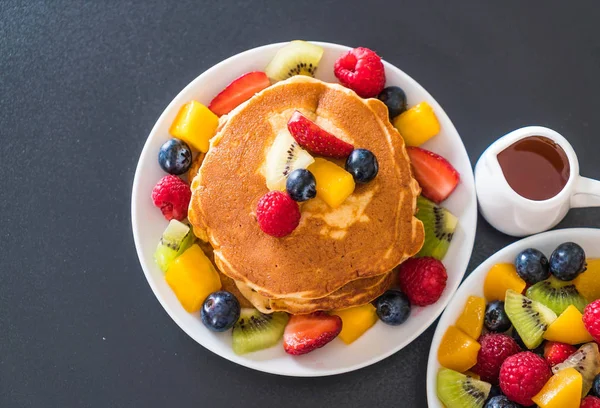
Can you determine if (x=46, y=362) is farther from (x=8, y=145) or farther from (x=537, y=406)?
(x=537, y=406)

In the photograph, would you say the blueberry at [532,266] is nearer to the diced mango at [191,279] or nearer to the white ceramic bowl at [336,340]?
the white ceramic bowl at [336,340]

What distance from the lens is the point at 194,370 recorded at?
216 cm

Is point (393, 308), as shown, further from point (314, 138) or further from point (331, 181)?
point (314, 138)

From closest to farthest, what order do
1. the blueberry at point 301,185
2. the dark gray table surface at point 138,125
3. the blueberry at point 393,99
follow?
the blueberry at point 301,185 < the blueberry at point 393,99 < the dark gray table surface at point 138,125

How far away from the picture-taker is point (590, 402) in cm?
185

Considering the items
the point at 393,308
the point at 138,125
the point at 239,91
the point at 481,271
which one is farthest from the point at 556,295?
the point at 138,125

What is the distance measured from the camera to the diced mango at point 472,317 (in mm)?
1985

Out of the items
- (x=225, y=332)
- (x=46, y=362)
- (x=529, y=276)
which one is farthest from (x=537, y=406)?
(x=46, y=362)

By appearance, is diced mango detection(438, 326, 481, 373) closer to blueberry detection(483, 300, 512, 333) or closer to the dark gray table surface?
blueberry detection(483, 300, 512, 333)

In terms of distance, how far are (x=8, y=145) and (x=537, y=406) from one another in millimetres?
1719

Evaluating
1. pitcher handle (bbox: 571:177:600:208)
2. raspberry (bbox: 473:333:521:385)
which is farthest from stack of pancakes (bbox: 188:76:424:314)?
pitcher handle (bbox: 571:177:600:208)

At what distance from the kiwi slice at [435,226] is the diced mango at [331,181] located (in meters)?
0.27

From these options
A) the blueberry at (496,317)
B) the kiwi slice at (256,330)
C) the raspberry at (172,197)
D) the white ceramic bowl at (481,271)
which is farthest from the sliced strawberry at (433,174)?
the raspberry at (172,197)

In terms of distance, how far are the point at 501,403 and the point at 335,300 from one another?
0.50 m
